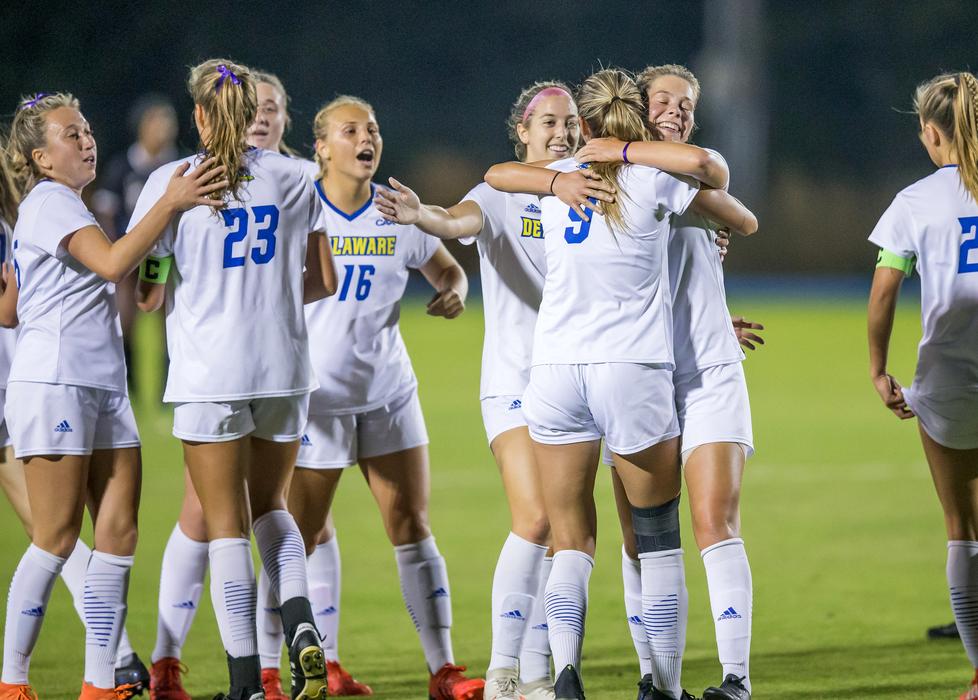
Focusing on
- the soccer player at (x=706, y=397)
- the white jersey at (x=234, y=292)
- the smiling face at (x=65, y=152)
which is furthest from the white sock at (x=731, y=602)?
the smiling face at (x=65, y=152)

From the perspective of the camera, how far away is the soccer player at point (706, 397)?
12.8 feet

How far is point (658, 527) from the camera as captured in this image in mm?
3980

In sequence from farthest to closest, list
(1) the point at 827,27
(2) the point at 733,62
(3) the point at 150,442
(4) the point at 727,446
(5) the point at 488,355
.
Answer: (1) the point at 827,27
(2) the point at 733,62
(3) the point at 150,442
(5) the point at 488,355
(4) the point at 727,446

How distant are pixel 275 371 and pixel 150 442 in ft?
25.9

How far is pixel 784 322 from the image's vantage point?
72.3 ft

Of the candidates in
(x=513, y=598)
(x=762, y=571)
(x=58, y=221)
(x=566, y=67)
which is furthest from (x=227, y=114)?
(x=566, y=67)

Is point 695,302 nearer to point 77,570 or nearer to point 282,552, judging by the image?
point 282,552

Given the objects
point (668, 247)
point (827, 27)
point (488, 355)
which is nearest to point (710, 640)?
point (488, 355)

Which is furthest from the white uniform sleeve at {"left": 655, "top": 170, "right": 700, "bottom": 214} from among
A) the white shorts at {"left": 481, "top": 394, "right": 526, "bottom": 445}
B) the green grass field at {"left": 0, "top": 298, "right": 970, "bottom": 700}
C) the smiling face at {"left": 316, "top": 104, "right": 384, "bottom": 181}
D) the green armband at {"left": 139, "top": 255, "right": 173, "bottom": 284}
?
the green grass field at {"left": 0, "top": 298, "right": 970, "bottom": 700}

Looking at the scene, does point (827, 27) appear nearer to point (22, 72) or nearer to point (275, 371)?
point (22, 72)

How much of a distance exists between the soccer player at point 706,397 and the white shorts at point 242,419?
1.01 meters

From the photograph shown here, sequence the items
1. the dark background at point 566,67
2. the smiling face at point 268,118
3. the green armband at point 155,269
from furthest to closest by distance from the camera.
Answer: the dark background at point 566,67 < the smiling face at point 268,118 < the green armband at point 155,269

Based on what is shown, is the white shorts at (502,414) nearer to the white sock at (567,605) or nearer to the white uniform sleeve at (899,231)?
the white sock at (567,605)

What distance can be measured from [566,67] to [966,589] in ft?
102
